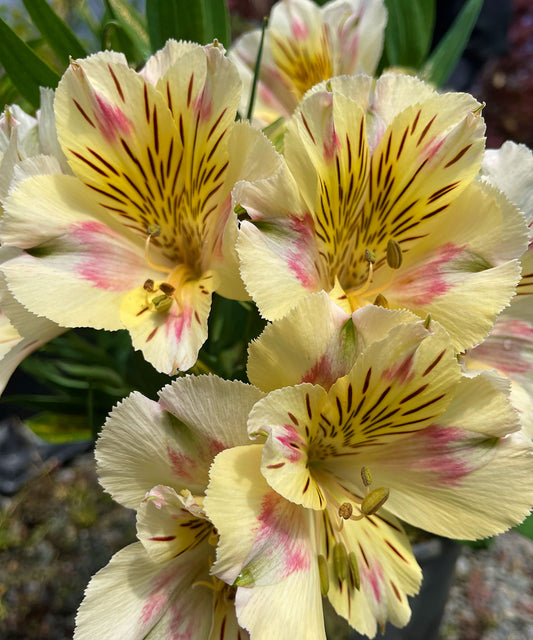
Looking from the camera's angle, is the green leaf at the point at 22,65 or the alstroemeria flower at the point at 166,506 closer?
the alstroemeria flower at the point at 166,506

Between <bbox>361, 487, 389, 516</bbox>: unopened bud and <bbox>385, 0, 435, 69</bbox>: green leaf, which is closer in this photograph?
<bbox>361, 487, 389, 516</bbox>: unopened bud

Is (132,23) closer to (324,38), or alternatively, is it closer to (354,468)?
(324,38)

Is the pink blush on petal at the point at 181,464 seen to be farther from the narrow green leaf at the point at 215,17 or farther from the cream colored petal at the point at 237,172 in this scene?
the narrow green leaf at the point at 215,17

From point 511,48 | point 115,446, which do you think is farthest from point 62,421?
point 511,48

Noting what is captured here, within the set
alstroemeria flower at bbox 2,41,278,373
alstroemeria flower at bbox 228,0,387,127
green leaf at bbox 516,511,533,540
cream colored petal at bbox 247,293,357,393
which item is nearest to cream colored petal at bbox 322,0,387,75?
alstroemeria flower at bbox 228,0,387,127

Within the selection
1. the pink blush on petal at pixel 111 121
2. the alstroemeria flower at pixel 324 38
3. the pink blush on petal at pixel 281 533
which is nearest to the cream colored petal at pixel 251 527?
the pink blush on petal at pixel 281 533

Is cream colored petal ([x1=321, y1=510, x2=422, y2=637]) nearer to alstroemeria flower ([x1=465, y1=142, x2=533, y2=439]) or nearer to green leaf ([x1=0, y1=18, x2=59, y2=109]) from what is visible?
alstroemeria flower ([x1=465, y1=142, x2=533, y2=439])

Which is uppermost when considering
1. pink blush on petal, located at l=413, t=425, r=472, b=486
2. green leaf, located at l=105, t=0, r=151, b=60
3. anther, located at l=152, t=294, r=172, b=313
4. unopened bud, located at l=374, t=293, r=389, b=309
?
green leaf, located at l=105, t=0, r=151, b=60
